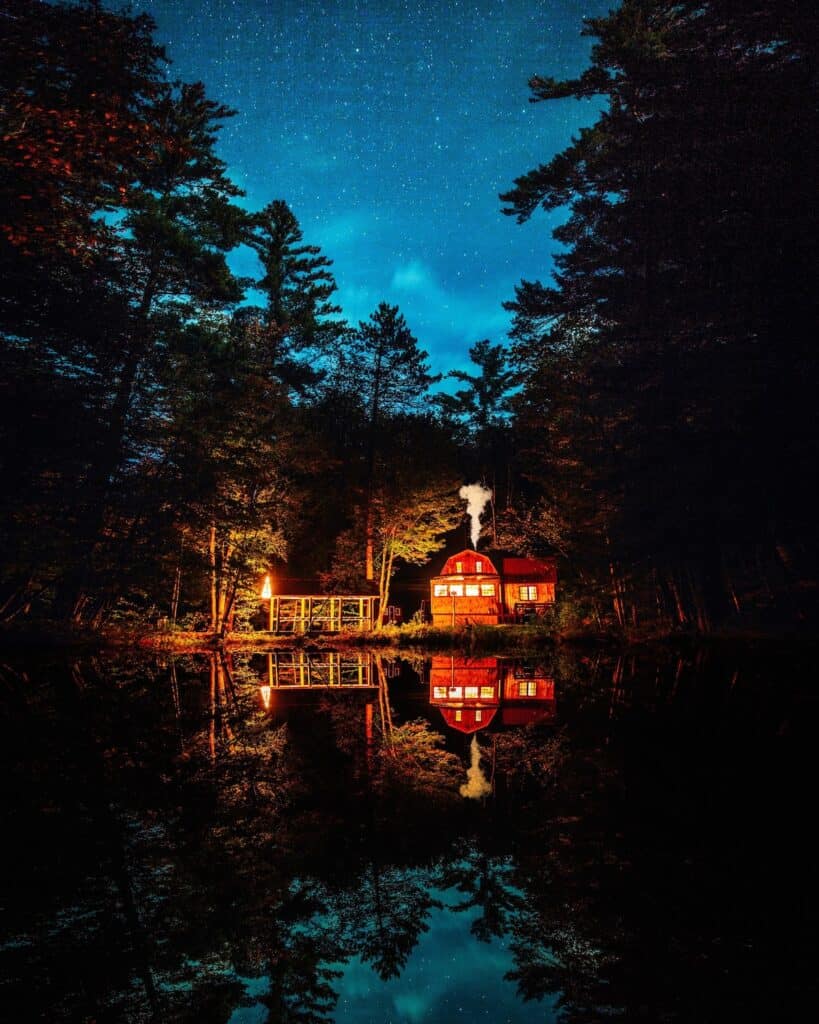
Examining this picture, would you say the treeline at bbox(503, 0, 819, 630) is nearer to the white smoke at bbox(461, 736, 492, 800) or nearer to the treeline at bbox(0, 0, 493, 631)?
the treeline at bbox(0, 0, 493, 631)

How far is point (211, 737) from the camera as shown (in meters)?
8.43

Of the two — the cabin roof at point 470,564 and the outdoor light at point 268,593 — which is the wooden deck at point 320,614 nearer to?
the outdoor light at point 268,593

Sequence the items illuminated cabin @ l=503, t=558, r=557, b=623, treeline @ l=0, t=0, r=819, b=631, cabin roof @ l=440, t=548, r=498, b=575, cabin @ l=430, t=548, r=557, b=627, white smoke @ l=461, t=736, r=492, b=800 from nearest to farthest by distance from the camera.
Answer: white smoke @ l=461, t=736, r=492, b=800 < treeline @ l=0, t=0, r=819, b=631 < cabin @ l=430, t=548, r=557, b=627 < cabin roof @ l=440, t=548, r=498, b=575 < illuminated cabin @ l=503, t=558, r=557, b=623

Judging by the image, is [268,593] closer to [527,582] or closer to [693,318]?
[527,582]

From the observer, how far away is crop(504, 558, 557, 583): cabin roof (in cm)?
3631

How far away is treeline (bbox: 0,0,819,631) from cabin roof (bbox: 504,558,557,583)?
260cm

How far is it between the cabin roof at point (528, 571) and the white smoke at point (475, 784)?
97.2ft

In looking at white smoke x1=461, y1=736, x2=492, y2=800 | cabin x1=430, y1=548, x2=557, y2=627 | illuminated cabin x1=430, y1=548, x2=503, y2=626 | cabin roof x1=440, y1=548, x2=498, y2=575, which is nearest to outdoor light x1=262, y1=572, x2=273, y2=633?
cabin x1=430, y1=548, x2=557, y2=627

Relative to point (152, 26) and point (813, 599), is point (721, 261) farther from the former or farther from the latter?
point (152, 26)

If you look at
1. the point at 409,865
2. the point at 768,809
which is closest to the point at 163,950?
→ the point at 409,865

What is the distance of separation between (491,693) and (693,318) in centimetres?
1586

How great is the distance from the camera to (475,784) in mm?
6234

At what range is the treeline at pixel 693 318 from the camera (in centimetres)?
1881

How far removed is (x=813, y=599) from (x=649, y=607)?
8.62 metres
